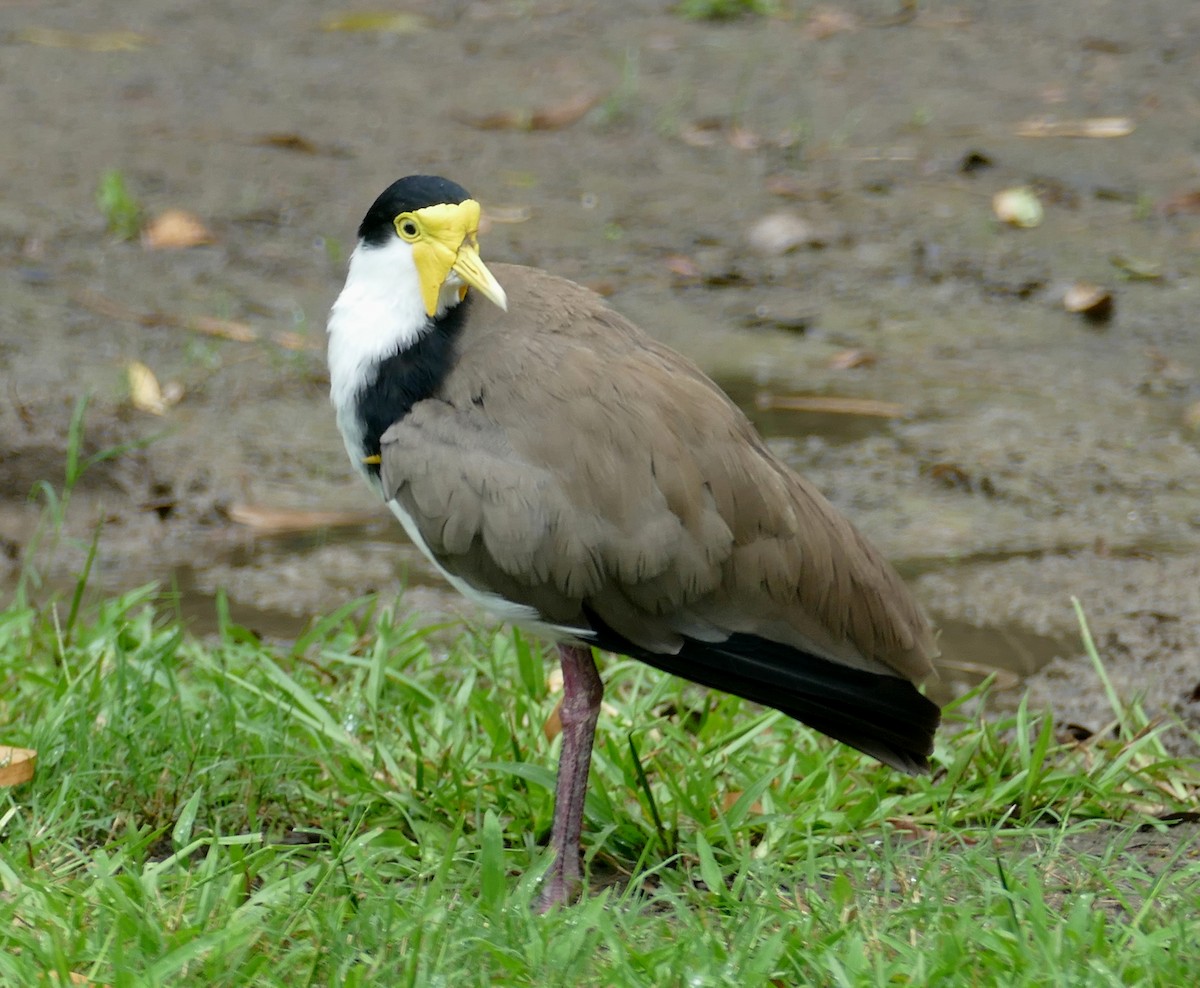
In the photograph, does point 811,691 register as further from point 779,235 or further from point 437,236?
point 779,235

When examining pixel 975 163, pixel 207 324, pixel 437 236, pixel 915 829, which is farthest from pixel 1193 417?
pixel 207 324

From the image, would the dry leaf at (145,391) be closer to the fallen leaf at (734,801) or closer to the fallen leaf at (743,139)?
the fallen leaf at (734,801)

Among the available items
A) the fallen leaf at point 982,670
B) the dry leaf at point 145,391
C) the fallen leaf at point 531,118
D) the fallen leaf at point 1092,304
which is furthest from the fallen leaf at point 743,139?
the fallen leaf at point 982,670

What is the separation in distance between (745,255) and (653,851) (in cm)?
417

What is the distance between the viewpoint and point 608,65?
29.3 ft

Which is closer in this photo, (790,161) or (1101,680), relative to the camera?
(1101,680)

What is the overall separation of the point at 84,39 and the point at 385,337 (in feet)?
20.6

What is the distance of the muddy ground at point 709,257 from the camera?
5109mm

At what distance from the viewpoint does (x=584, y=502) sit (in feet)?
10.8

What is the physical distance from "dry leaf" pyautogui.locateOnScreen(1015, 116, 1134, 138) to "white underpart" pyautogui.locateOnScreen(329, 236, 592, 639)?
5462 millimetres

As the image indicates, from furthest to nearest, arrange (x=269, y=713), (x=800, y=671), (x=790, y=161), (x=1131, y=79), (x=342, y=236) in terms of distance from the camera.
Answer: (x=1131, y=79) → (x=790, y=161) → (x=342, y=236) → (x=269, y=713) → (x=800, y=671)

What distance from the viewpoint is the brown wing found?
3.29 meters

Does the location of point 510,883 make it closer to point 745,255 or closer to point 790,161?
point 745,255

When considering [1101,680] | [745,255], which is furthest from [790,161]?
[1101,680]
